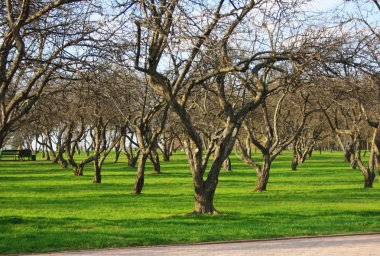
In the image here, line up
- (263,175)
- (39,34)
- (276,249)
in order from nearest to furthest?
(276,249) < (39,34) < (263,175)

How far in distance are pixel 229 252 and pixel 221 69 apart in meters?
5.84

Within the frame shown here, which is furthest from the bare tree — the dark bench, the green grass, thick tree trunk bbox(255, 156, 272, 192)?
the dark bench

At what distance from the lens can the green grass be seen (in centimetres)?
1259

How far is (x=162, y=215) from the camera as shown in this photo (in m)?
17.9

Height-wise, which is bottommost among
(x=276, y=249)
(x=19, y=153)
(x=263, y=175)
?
(x=276, y=249)

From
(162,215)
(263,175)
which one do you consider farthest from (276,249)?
(263,175)

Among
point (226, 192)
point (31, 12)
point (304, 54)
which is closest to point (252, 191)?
point (226, 192)

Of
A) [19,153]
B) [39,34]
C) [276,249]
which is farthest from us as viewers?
[19,153]

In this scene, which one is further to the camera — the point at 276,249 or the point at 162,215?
the point at 162,215

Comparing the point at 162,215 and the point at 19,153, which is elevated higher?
the point at 19,153

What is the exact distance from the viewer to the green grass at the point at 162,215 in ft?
41.3

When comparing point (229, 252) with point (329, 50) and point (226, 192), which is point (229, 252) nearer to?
point (329, 50)

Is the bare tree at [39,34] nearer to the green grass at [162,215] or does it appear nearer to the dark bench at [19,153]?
the green grass at [162,215]

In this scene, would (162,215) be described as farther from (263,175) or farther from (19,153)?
(19,153)
